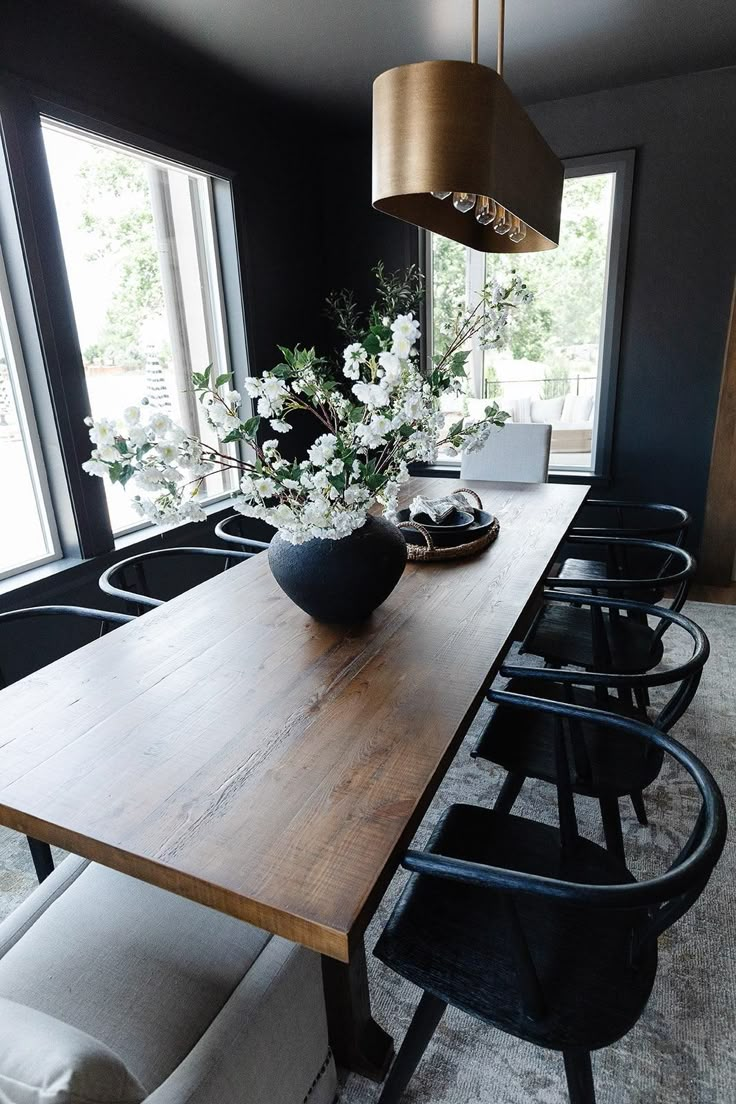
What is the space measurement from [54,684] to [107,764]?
37cm

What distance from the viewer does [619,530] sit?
227 cm

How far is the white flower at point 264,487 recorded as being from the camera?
1.33 meters

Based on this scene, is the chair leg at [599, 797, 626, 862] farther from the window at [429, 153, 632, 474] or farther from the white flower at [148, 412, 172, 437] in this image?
the window at [429, 153, 632, 474]

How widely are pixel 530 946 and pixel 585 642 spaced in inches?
47.2

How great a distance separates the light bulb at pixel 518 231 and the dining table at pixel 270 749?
42.0 inches

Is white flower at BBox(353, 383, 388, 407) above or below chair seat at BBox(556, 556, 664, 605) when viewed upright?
above

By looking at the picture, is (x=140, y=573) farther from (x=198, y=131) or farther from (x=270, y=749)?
(x=198, y=131)

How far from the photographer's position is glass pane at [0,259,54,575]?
234 cm

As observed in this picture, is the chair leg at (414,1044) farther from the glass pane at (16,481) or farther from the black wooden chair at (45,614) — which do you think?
the glass pane at (16,481)

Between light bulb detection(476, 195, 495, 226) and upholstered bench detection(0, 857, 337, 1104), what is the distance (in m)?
1.81

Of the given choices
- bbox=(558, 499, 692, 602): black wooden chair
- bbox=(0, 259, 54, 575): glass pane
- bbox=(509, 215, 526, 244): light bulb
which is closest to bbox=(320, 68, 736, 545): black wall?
bbox=(558, 499, 692, 602): black wooden chair

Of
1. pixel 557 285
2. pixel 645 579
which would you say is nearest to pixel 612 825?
pixel 645 579

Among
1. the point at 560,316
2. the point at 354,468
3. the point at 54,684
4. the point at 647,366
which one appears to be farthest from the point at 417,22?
the point at 54,684

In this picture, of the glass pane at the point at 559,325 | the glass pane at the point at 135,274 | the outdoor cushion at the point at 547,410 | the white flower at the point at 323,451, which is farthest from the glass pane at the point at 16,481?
the outdoor cushion at the point at 547,410
